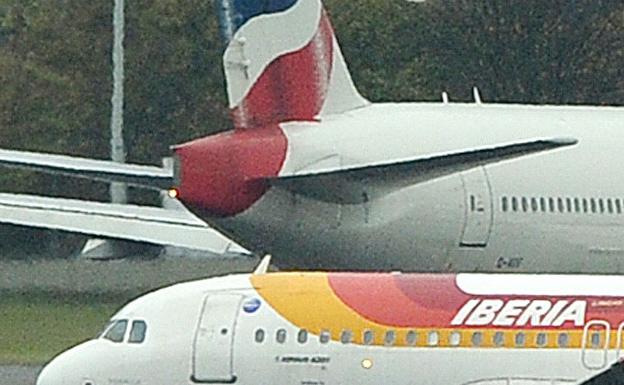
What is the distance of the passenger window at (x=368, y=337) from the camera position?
2220cm

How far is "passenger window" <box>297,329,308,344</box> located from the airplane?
966 centimetres

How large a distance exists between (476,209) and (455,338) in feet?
43.1

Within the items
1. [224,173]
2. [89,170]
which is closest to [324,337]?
[224,173]

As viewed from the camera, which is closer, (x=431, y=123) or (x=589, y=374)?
(x=589, y=374)

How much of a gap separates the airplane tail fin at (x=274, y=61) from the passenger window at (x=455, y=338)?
13015 millimetres

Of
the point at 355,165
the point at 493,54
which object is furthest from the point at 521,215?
the point at 493,54

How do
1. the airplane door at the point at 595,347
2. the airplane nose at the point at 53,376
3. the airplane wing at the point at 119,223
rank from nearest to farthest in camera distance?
the airplane door at the point at 595,347 → the airplane nose at the point at 53,376 → the airplane wing at the point at 119,223

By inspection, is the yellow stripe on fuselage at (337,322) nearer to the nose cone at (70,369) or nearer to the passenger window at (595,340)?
the passenger window at (595,340)

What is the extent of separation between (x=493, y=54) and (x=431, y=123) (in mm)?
22528

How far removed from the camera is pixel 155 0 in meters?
68.7

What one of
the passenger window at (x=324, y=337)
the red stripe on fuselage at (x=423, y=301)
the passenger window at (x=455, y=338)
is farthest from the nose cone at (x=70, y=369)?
the passenger window at (x=455, y=338)

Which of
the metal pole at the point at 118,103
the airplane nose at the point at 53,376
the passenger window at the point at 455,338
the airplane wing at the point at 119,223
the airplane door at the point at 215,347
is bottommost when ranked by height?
the airplane nose at the point at 53,376

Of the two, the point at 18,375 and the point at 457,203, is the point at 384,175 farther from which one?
the point at 18,375

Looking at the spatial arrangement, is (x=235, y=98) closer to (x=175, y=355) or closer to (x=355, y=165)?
(x=355, y=165)
